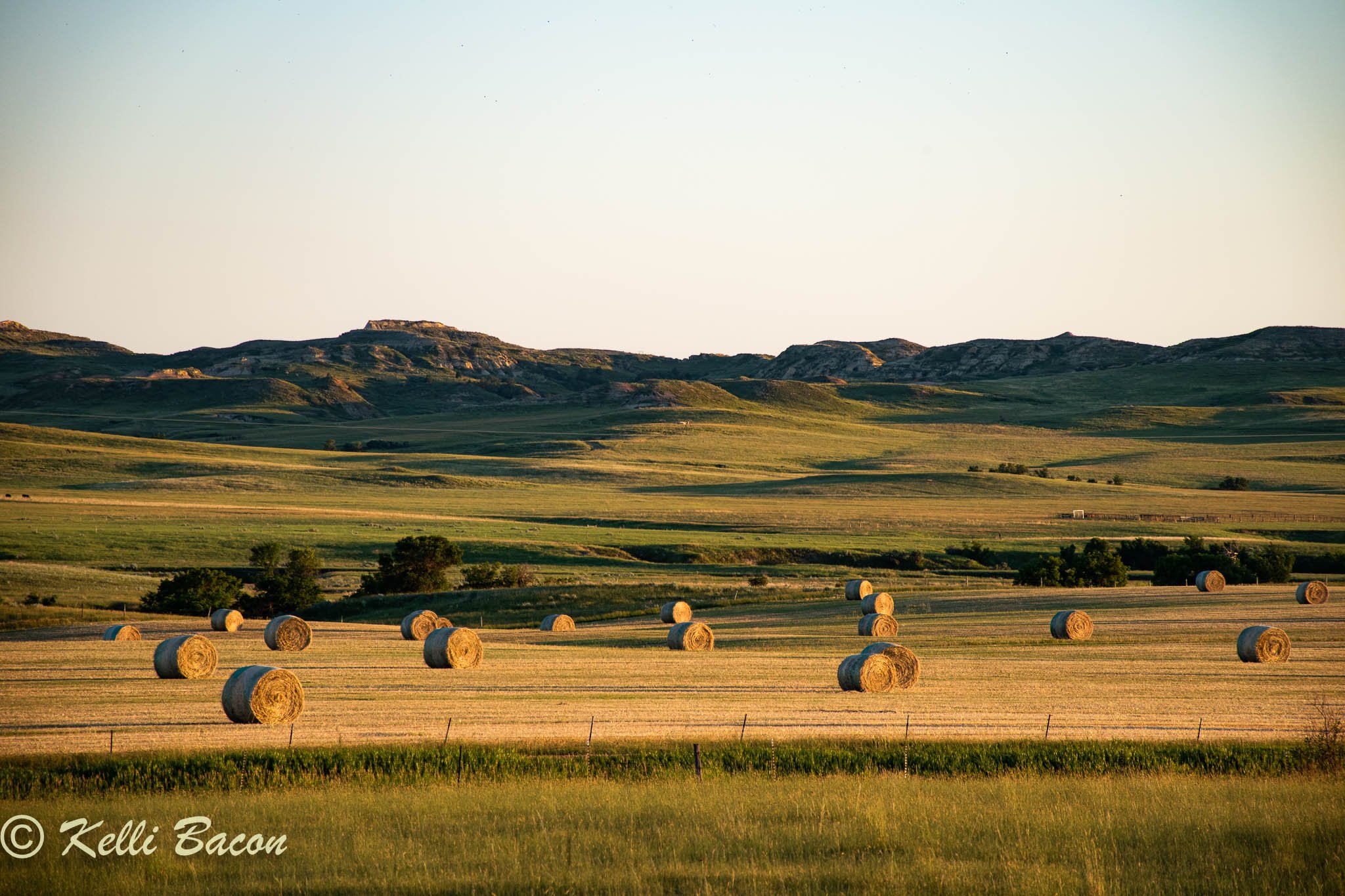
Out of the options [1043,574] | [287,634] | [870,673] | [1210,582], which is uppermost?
[870,673]

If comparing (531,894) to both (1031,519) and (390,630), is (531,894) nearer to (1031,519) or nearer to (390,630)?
(390,630)

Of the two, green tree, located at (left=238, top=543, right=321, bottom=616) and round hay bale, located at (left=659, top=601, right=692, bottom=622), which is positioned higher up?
round hay bale, located at (left=659, top=601, right=692, bottom=622)

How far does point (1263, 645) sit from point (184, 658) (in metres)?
22.3

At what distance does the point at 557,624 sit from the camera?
1491 inches

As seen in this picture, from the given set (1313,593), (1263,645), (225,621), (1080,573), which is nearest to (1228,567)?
(1080,573)

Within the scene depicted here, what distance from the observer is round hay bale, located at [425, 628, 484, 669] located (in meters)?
26.8

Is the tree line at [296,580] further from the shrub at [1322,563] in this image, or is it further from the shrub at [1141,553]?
the shrub at [1322,563]

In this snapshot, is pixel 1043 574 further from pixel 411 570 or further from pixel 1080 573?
pixel 411 570

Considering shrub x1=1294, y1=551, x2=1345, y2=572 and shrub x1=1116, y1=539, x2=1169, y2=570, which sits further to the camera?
shrub x1=1116, y1=539, x2=1169, y2=570

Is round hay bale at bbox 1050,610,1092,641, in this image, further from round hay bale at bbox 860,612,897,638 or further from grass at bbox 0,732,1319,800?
grass at bbox 0,732,1319,800

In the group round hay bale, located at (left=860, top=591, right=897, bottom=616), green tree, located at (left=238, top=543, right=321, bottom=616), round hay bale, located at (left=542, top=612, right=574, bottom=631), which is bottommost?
green tree, located at (left=238, top=543, right=321, bottom=616)

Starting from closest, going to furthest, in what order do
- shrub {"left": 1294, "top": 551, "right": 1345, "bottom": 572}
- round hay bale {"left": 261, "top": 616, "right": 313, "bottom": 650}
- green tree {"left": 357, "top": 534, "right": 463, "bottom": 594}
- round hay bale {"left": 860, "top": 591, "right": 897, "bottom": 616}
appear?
round hay bale {"left": 261, "top": 616, "right": 313, "bottom": 650} < round hay bale {"left": 860, "top": 591, "right": 897, "bottom": 616} < green tree {"left": 357, "top": 534, "right": 463, "bottom": 594} < shrub {"left": 1294, "top": 551, "right": 1345, "bottom": 572}

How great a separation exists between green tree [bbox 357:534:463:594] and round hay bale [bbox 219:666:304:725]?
3146cm

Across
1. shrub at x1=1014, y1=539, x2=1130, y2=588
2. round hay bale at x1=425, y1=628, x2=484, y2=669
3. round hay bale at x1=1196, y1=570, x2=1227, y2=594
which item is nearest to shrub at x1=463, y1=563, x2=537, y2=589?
shrub at x1=1014, y1=539, x2=1130, y2=588
